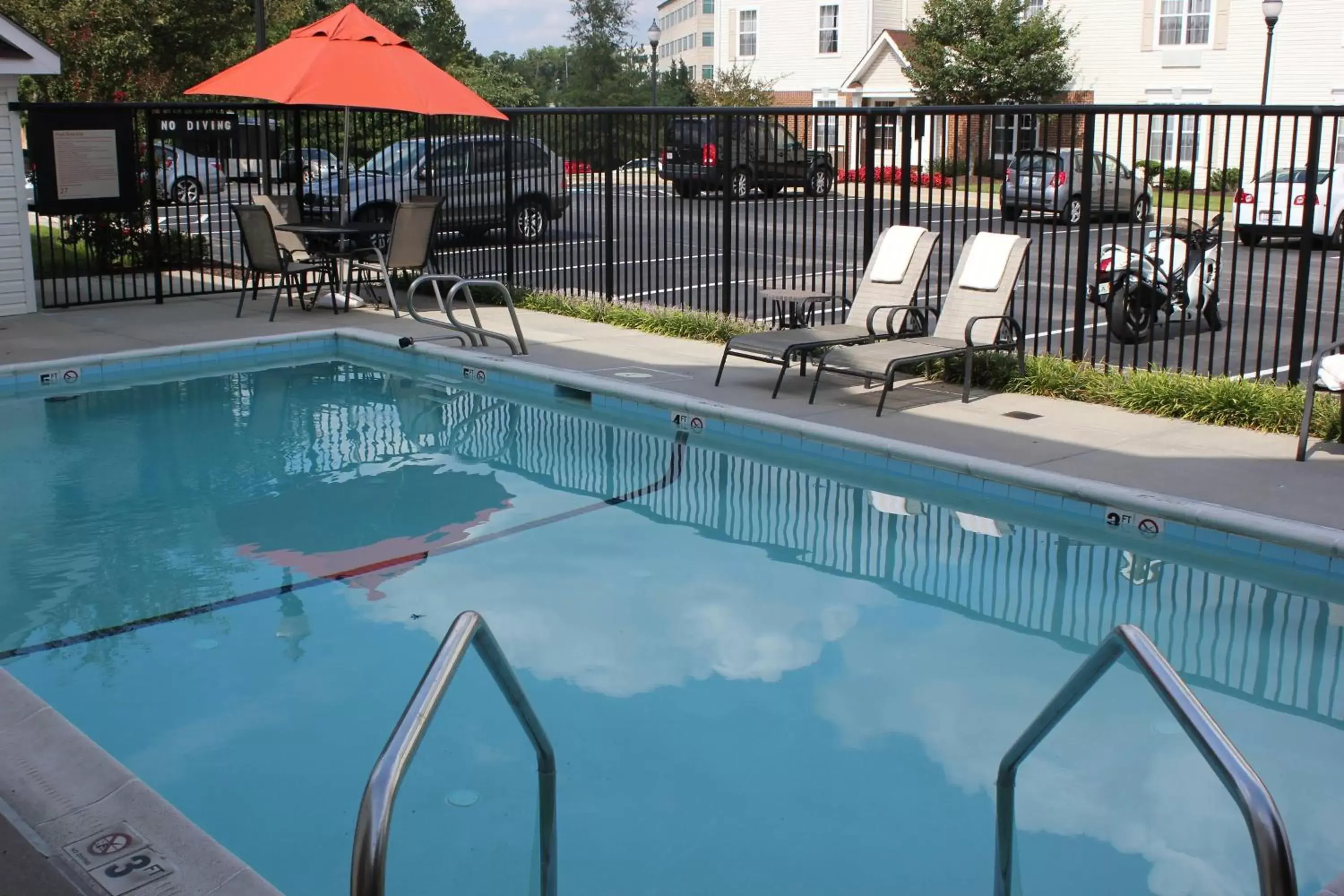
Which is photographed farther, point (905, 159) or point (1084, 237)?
point (905, 159)

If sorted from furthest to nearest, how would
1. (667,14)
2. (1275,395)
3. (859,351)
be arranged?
(667,14)
(859,351)
(1275,395)

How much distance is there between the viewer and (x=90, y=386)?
10859 millimetres

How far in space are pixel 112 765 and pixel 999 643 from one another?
3.71 meters

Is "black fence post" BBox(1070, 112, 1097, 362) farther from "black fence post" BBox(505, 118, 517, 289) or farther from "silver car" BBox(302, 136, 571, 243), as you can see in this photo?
"black fence post" BBox(505, 118, 517, 289)

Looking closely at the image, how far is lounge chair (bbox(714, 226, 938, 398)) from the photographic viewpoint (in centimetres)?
968

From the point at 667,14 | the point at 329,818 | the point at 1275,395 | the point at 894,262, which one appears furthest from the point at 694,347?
the point at 667,14

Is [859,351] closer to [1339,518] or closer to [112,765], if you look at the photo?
[1339,518]

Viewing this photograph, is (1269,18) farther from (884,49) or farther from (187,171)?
(187,171)

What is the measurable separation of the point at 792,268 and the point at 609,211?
6.71 ft

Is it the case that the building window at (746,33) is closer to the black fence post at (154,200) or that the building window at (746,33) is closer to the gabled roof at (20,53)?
the black fence post at (154,200)

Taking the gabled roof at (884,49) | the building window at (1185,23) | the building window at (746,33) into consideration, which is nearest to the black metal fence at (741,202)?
the building window at (1185,23)

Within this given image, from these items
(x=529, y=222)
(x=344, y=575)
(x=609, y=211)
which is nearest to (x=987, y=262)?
(x=609, y=211)

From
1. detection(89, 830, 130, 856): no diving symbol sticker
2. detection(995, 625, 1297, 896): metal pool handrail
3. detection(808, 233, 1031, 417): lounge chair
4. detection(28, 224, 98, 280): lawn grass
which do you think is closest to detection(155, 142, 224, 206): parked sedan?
detection(28, 224, 98, 280): lawn grass

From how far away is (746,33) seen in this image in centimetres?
4678
